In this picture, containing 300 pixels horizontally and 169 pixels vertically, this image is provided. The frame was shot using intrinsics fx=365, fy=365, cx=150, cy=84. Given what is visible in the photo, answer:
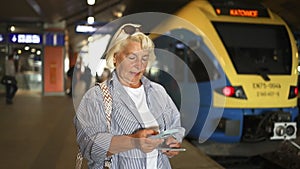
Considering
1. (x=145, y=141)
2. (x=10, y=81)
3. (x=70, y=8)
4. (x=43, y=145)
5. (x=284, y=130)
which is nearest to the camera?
(x=145, y=141)

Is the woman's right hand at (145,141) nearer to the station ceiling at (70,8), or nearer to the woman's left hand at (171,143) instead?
the woman's left hand at (171,143)

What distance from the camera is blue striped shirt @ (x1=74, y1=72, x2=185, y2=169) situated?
182 cm

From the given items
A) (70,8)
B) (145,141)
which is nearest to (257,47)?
(145,141)

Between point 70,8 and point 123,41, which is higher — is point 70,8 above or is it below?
above

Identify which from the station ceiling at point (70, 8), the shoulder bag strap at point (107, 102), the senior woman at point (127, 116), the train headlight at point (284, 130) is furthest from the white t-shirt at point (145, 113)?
the station ceiling at point (70, 8)

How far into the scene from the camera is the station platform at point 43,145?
5.13 m

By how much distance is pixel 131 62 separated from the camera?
6.37ft

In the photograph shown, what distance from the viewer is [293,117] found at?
21.7 feet

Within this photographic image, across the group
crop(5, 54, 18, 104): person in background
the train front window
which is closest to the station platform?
the train front window

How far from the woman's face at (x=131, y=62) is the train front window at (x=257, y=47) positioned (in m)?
4.71

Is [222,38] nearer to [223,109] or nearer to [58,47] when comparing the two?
[223,109]

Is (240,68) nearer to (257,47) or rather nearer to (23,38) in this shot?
(257,47)

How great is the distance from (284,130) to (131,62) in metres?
4.69

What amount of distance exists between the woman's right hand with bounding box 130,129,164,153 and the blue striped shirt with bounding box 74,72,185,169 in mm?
106
